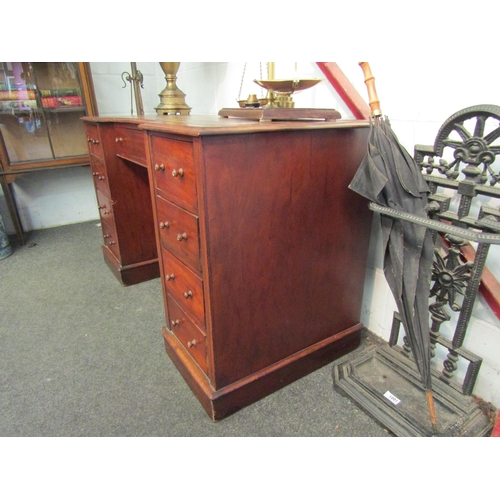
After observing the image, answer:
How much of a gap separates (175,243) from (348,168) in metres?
0.59

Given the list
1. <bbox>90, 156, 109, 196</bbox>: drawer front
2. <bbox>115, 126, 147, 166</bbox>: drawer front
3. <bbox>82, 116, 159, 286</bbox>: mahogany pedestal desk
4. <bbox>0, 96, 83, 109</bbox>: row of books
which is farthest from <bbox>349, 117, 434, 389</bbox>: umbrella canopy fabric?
<bbox>0, 96, 83, 109</bbox>: row of books

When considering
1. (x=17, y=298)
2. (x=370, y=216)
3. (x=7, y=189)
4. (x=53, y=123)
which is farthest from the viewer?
(x=53, y=123)

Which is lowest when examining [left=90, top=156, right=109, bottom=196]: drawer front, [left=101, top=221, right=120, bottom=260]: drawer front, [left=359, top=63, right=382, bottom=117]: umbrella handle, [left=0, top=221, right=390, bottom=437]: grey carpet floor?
[left=0, top=221, right=390, bottom=437]: grey carpet floor

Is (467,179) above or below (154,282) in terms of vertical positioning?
above

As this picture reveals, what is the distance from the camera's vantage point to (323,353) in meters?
1.33

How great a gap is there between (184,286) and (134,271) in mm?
967

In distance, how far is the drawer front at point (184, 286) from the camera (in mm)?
1034

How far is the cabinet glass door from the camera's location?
2365 millimetres

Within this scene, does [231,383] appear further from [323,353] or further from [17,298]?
[17,298]

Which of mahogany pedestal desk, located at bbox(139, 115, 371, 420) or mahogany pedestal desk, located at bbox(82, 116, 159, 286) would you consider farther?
mahogany pedestal desk, located at bbox(82, 116, 159, 286)

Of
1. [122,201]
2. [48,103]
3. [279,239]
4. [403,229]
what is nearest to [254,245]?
[279,239]

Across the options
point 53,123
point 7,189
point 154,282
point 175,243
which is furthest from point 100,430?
point 53,123

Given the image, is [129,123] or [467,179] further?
[129,123]

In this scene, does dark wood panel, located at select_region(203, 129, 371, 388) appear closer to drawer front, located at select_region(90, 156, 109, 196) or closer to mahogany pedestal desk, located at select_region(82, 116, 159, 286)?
mahogany pedestal desk, located at select_region(82, 116, 159, 286)
